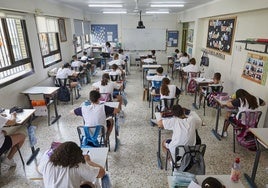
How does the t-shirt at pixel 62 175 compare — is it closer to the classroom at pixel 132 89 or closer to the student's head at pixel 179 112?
the classroom at pixel 132 89

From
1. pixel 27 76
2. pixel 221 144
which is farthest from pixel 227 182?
pixel 27 76

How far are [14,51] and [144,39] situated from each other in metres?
7.84

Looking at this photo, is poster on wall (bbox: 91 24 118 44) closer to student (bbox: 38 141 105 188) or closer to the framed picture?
the framed picture

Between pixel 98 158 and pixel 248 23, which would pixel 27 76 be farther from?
pixel 248 23

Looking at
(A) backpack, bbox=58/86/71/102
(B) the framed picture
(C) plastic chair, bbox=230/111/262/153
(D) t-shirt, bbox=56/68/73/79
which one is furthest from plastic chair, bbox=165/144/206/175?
(B) the framed picture

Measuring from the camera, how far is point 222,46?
Result: 596 cm

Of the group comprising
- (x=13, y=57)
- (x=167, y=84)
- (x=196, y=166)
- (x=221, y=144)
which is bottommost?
(x=221, y=144)

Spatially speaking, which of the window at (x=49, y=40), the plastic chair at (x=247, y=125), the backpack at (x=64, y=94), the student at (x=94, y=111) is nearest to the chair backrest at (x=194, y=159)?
the student at (x=94, y=111)

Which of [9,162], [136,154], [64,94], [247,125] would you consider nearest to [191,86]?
[247,125]

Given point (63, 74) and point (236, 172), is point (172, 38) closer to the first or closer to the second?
point (63, 74)

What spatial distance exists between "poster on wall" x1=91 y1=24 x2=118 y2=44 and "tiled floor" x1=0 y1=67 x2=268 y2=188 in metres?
7.11

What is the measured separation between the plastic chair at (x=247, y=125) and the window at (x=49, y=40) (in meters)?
5.19

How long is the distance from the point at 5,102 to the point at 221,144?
168 inches

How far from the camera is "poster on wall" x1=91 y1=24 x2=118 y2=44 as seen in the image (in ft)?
36.1
